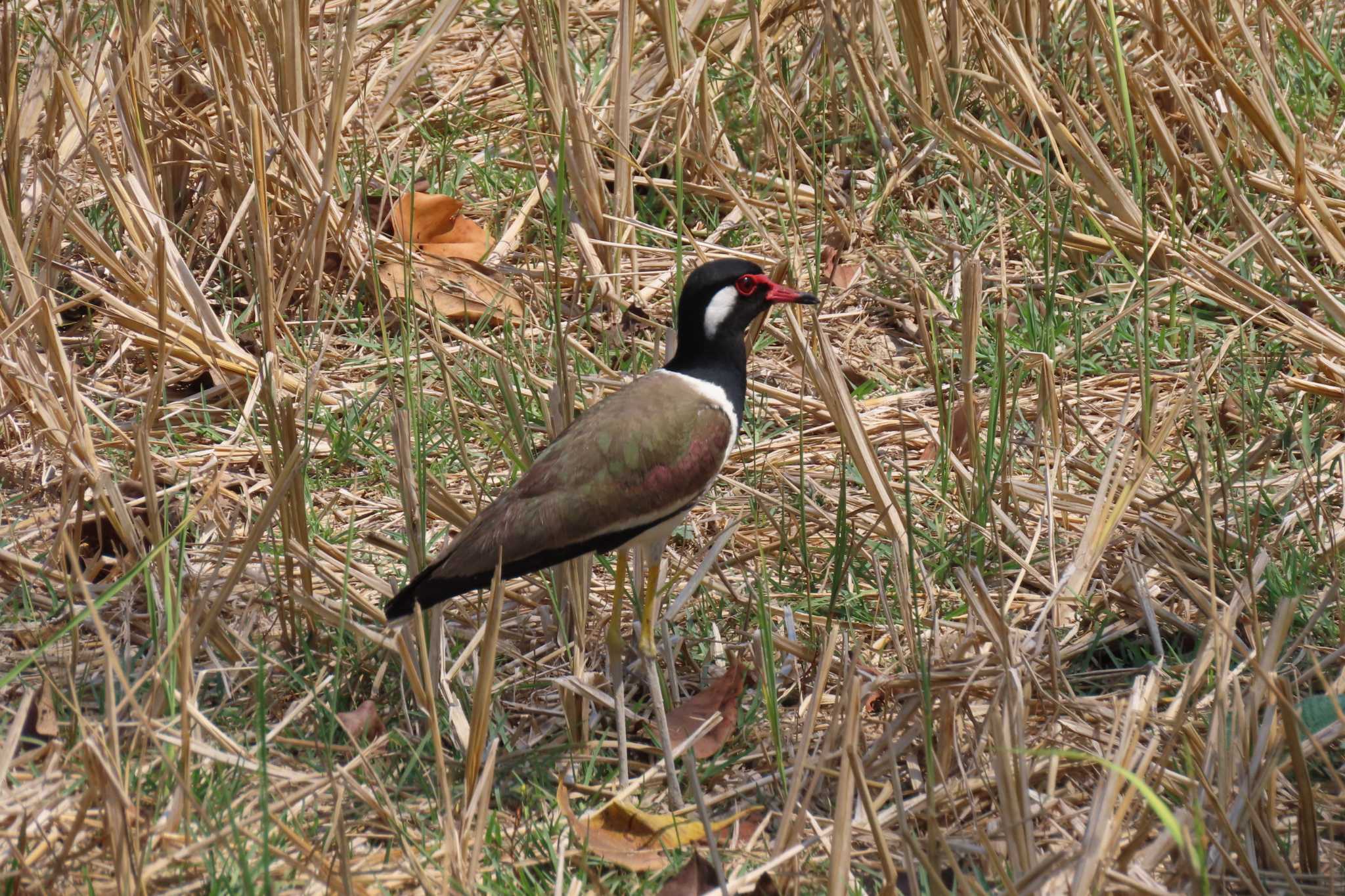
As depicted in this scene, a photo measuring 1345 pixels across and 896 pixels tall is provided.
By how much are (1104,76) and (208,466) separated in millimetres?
3216

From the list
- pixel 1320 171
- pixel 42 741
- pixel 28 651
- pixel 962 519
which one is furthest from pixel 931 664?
pixel 1320 171

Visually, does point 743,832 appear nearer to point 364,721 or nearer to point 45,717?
point 364,721

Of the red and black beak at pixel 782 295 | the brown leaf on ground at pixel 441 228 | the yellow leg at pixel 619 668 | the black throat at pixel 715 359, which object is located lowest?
the yellow leg at pixel 619 668

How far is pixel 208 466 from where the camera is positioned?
12.4ft

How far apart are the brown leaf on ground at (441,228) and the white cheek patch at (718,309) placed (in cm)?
137

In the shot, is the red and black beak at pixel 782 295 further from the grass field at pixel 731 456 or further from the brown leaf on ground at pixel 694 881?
the brown leaf on ground at pixel 694 881

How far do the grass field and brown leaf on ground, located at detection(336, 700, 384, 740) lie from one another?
0.04 feet

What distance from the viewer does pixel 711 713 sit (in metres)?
2.97

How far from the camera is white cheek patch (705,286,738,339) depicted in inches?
134

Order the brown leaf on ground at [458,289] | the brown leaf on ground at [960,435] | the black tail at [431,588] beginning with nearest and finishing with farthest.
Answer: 1. the black tail at [431,588]
2. the brown leaf on ground at [960,435]
3. the brown leaf on ground at [458,289]

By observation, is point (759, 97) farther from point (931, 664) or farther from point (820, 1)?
point (931, 664)

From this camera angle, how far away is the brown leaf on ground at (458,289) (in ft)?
14.6

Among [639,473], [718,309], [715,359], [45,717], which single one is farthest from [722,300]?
[45,717]

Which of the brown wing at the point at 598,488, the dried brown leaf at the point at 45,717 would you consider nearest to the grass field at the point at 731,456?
the dried brown leaf at the point at 45,717
